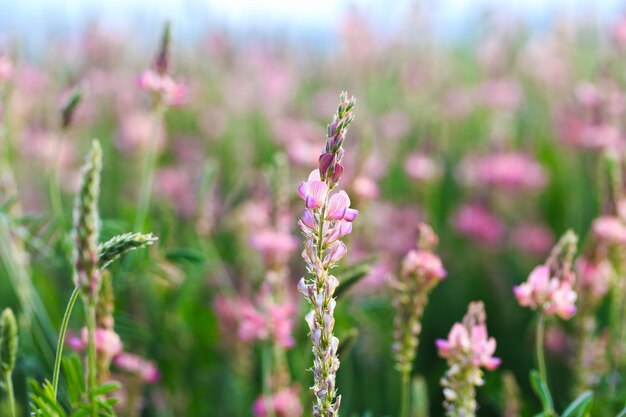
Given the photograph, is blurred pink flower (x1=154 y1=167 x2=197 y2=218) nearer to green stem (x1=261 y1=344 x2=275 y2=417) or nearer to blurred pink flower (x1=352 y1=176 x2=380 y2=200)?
blurred pink flower (x1=352 y1=176 x2=380 y2=200)

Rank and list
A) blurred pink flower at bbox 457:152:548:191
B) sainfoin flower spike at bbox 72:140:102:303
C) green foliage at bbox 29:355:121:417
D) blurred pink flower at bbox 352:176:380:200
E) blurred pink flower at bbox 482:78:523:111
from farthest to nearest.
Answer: blurred pink flower at bbox 482:78:523:111 → blurred pink flower at bbox 457:152:548:191 → blurred pink flower at bbox 352:176:380:200 → green foliage at bbox 29:355:121:417 → sainfoin flower spike at bbox 72:140:102:303

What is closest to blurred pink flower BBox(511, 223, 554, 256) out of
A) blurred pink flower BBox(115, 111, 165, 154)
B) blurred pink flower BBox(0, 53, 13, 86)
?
blurred pink flower BBox(115, 111, 165, 154)

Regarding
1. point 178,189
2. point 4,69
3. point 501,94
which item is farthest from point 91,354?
point 501,94

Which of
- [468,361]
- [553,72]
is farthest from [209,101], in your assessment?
[468,361]

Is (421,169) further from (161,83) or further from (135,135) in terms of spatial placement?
(135,135)

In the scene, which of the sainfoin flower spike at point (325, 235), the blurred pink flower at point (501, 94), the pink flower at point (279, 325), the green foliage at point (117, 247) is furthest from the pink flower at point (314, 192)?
the blurred pink flower at point (501, 94)

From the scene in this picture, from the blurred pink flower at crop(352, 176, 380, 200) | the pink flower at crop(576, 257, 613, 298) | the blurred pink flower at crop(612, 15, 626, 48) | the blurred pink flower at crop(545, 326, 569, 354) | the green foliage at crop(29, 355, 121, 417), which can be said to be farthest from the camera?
the blurred pink flower at crop(612, 15, 626, 48)

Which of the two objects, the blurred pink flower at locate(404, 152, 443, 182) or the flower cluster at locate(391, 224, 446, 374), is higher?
the blurred pink flower at locate(404, 152, 443, 182)
